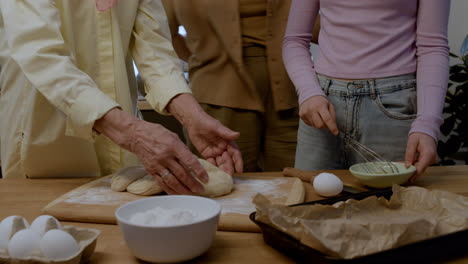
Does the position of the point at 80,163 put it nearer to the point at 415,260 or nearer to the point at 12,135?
the point at 12,135

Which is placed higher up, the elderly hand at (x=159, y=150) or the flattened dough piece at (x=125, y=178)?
the elderly hand at (x=159, y=150)

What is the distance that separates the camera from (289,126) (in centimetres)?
180

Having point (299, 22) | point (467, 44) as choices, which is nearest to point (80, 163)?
point (299, 22)

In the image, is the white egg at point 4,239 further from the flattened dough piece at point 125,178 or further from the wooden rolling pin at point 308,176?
the wooden rolling pin at point 308,176

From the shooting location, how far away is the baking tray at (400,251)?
56cm

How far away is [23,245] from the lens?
0.58m

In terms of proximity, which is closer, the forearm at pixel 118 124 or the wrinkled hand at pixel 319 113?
the forearm at pixel 118 124

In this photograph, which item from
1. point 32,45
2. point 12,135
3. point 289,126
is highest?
point 32,45

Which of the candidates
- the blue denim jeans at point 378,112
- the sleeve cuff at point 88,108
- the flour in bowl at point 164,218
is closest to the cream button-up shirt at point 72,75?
the sleeve cuff at point 88,108

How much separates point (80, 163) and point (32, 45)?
17.0 inches

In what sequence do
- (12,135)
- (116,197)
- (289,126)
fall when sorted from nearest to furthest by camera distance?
(116,197) → (12,135) → (289,126)

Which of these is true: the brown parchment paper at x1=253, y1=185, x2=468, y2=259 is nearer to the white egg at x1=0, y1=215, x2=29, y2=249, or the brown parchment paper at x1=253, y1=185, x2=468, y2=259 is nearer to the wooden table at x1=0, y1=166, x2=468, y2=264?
the wooden table at x1=0, y1=166, x2=468, y2=264

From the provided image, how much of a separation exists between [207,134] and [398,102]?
0.61m

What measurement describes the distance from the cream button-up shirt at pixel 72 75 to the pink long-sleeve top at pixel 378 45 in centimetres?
44
